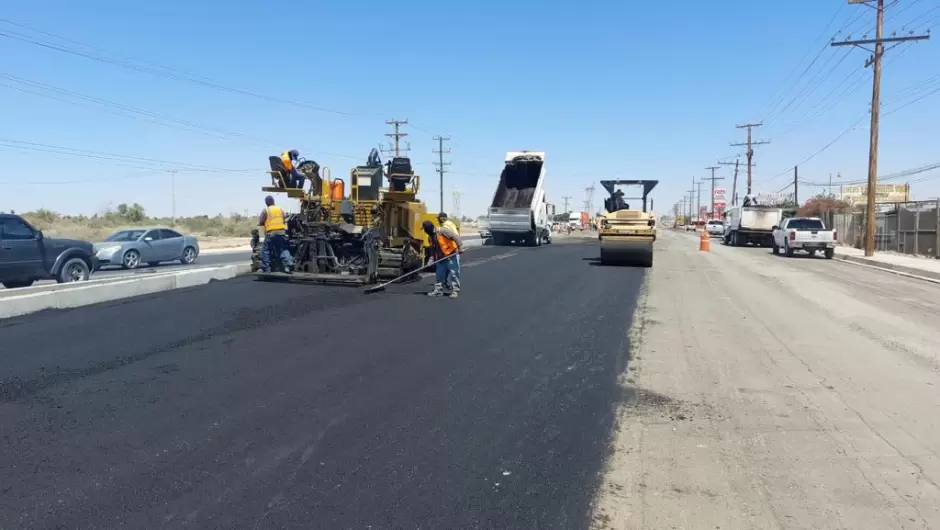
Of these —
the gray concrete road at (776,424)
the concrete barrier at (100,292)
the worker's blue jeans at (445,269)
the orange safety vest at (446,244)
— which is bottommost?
the gray concrete road at (776,424)

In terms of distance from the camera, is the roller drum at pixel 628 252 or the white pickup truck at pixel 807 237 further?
the white pickup truck at pixel 807 237

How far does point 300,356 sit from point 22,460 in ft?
10.5

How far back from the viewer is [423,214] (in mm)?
15633

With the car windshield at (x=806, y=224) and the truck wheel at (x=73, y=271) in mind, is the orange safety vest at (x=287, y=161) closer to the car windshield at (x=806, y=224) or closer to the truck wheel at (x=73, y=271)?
the truck wheel at (x=73, y=271)

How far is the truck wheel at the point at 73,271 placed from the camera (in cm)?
1432

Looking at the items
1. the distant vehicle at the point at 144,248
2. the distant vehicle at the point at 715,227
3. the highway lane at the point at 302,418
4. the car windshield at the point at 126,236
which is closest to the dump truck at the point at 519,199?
the distant vehicle at the point at 144,248

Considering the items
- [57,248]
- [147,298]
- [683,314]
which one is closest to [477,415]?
[683,314]

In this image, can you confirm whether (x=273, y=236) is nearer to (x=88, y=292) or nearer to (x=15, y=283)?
(x=88, y=292)

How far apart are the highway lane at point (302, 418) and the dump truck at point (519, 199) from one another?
21.7m

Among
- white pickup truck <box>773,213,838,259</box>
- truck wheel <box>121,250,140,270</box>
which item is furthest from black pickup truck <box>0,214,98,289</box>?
white pickup truck <box>773,213,838,259</box>

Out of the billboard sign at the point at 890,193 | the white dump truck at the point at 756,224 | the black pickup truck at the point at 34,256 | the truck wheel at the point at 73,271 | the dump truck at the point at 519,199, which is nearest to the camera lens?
the black pickup truck at the point at 34,256

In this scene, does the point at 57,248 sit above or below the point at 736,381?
above

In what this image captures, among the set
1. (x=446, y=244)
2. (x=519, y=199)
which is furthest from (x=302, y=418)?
(x=519, y=199)

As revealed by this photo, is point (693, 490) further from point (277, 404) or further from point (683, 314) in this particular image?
point (683, 314)
